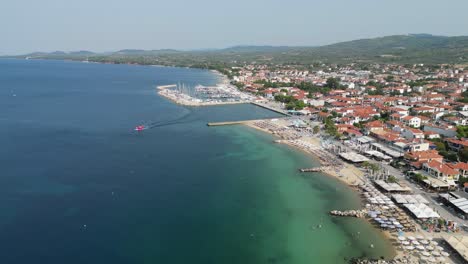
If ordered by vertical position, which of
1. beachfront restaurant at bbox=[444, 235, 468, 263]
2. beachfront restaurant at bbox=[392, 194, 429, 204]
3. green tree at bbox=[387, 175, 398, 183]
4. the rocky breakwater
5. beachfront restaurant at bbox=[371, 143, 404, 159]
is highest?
beachfront restaurant at bbox=[371, 143, 404, 159]

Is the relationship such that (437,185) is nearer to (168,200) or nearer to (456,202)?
(456,202)

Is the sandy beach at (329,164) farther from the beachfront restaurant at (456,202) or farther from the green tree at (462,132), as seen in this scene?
the green tree at (462,132)

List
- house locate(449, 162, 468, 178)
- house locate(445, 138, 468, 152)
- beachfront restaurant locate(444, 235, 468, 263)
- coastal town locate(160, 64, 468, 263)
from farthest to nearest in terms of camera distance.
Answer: house locate(445, 138, 468, 152), house locate(449, 162, 468, 178), coastal town locate(160, 64, 468, 263), beachfront restaurant locate(444, 235, 468, 263)

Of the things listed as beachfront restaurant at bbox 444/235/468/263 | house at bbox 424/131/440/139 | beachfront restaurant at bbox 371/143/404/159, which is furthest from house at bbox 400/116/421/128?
beachfront restaurant at bbox 444/235/468/263

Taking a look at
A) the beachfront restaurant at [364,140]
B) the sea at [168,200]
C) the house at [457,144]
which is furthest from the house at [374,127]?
the sea at [168,200]

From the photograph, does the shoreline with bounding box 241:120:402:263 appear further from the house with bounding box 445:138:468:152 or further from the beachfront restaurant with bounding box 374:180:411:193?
the house with bounding box 445:138:468:152

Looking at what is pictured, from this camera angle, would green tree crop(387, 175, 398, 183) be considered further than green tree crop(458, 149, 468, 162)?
No

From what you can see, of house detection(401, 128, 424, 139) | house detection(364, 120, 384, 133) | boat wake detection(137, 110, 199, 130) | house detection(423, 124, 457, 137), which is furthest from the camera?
boat wake detection(137, 110, 199, 130)
